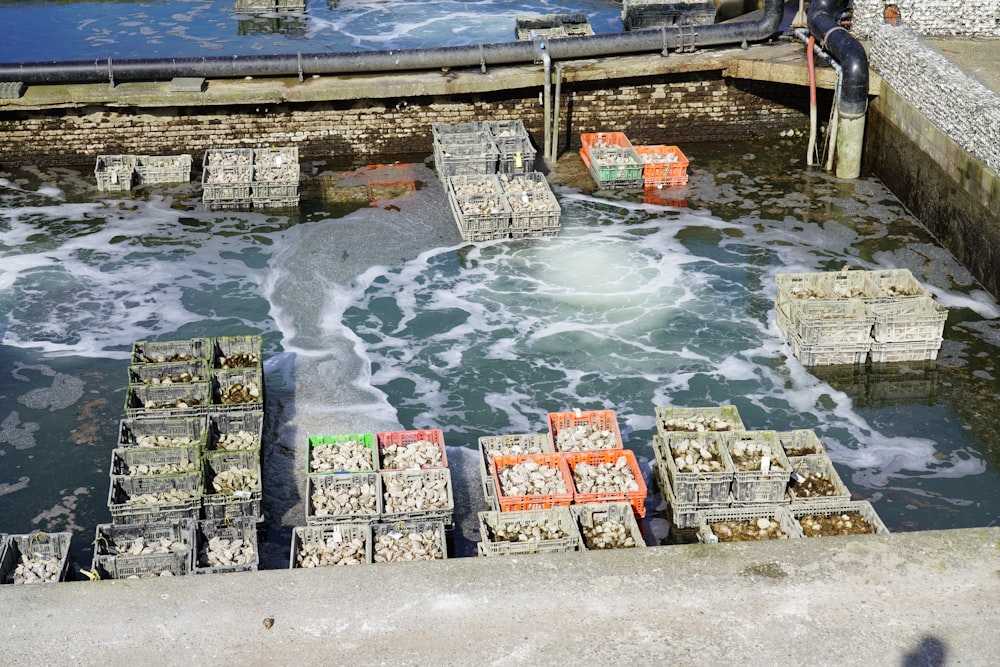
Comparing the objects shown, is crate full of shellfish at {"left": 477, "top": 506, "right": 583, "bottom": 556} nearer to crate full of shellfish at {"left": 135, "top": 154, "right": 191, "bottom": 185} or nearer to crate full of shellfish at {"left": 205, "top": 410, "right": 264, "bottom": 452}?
crate full of shellfish at {"left": 205, "top": 410, "right": 264, "bottom": 452}

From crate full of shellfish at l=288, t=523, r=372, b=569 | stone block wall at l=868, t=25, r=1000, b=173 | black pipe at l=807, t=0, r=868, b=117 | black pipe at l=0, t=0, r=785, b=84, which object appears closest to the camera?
crate full of shellfish at l=288, t=523, r=372, b=569

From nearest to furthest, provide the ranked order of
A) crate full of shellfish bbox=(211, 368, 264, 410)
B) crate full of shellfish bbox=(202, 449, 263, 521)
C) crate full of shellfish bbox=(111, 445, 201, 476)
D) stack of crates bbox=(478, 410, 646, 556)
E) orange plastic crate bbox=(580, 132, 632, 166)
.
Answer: stack of crates bbox=(478, 410, 646, 556) < crate full of shellfish bbox=(202, 449, 263, 521) < crate full of shellfish bbox=(111, 445, 201, 476) < crate full of shellfish bbox=(211, 368, 264, 410) < orange plastic crate bbox=(580, 132, 632, 166)

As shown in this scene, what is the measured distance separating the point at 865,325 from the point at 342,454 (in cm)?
544

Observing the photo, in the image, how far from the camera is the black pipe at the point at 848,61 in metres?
15.4

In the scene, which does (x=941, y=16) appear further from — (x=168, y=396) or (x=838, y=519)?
(x=168, y=396)

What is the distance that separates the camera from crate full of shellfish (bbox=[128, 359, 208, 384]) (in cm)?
1051

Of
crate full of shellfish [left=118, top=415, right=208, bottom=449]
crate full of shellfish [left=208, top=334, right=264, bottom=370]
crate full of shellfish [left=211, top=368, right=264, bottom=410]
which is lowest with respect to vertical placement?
crate full of shellfish [left=118, top=415, right=208, bottom=449]

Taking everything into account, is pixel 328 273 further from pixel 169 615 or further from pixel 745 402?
pixel 169 615

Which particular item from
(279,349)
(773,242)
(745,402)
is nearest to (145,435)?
(279,349)

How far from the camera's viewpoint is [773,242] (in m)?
14.4

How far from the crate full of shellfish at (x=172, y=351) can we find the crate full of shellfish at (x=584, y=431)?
3400 millimetres

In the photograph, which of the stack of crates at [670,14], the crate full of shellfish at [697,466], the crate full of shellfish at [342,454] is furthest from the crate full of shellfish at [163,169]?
the crate full of shellfish at [697,466]

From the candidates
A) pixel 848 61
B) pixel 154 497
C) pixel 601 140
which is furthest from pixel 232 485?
pixel 848 61

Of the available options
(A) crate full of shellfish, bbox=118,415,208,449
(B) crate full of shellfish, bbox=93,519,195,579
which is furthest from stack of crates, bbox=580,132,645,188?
(B) crate full of shellfish, bbox=93,519,195,579
